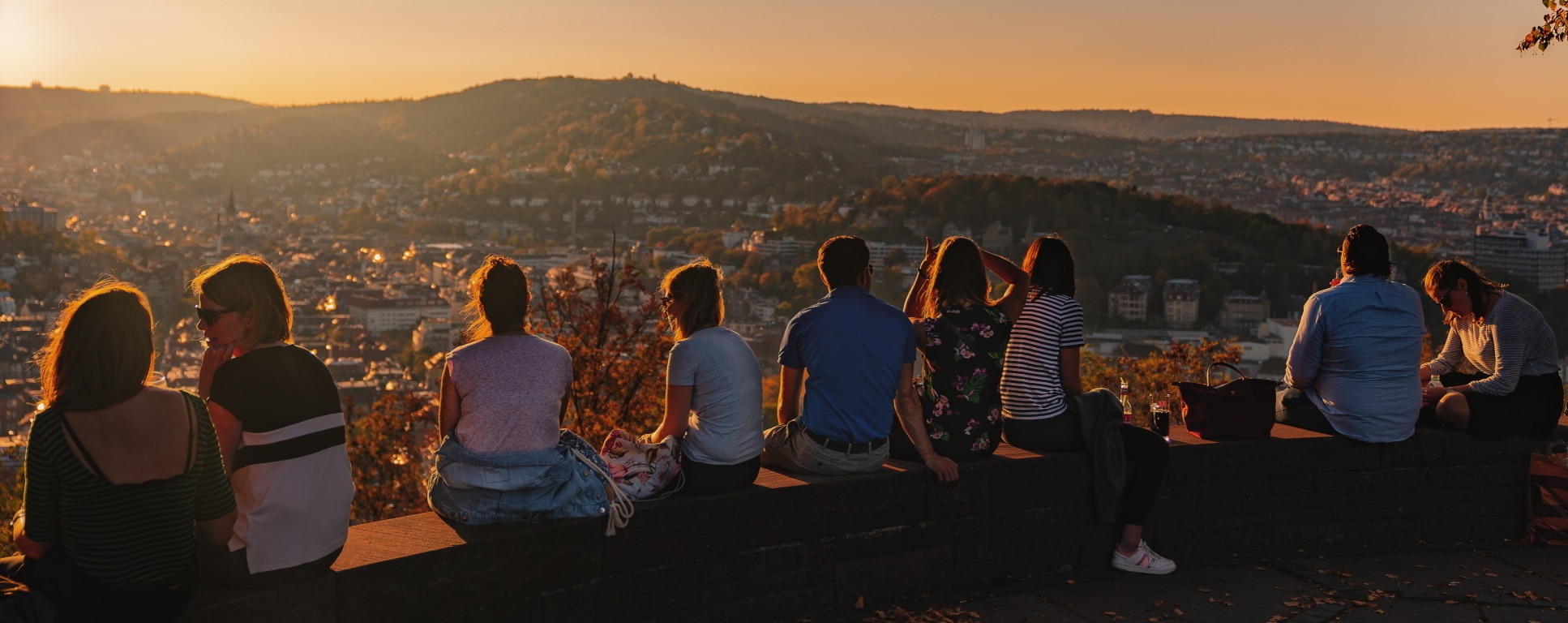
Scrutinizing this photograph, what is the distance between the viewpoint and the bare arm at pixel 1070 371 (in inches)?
169

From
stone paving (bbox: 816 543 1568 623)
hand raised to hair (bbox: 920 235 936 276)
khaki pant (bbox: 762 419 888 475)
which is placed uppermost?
hand raised to hair (bbox: 920 235 936 276)

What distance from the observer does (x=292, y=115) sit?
454 feet

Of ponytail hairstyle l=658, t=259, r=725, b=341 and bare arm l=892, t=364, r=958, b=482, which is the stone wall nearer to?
bare arm l=892, t=364, r=958, b=482

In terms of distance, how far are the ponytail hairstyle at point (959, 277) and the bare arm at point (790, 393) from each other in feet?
1.74

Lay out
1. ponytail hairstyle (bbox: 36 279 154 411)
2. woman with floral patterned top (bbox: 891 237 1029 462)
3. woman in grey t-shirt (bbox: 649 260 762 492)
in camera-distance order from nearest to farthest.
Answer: ponytail hairstyle (bbox: 36 279 154 411) → woman in grey t-shirt (bbox: 649 260 762 492) → woman with floral patterned top (bbox: 891 237 1029 462)

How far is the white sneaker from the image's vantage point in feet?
13.9

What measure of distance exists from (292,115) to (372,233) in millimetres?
41691

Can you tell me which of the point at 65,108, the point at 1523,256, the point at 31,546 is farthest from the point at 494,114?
the point at 31,546

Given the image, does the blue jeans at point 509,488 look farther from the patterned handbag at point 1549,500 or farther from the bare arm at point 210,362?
the patterned handbag at point 1549,500

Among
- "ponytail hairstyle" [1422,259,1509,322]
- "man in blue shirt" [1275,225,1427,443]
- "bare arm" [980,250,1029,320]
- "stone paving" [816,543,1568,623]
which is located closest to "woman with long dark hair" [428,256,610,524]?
"stone paving" [816,543,1568,623]

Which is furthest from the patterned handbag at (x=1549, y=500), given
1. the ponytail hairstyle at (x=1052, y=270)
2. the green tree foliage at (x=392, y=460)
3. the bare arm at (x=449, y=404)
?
the green tree foliage at (x=392, y=460)

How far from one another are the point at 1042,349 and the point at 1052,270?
271mm

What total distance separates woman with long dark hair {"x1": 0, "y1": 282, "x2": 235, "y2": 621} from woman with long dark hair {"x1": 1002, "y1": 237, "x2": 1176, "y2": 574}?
8.63 ft

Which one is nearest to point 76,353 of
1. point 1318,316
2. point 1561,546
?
point 1318,316
